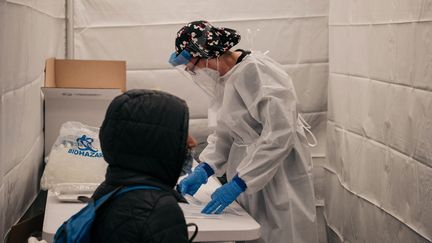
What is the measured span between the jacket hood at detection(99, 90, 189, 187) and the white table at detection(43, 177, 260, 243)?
69 centimetres

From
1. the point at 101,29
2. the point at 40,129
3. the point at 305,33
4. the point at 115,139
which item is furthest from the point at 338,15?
the point at 115,139

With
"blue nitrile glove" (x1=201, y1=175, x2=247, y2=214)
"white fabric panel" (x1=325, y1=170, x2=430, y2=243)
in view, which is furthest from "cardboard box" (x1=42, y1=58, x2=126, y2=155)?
"white fabric panel" (x1=325, y1=170, x2=430, y2=243)

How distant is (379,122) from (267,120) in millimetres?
861

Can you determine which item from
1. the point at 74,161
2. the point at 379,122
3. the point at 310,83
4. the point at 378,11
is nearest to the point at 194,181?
the point at 74,161

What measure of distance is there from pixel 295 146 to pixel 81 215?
1312 millimetres

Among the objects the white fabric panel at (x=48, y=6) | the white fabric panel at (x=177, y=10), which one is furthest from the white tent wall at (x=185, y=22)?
the white fabric panel at (x=48, y=6)

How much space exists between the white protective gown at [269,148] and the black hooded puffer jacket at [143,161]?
106cm

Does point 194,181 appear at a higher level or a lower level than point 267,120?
lower

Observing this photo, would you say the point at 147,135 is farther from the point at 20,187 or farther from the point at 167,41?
the point at 167,41

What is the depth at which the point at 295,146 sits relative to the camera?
8.21ft

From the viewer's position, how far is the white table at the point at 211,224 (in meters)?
1.96

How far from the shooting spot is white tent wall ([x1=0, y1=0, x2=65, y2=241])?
6.83 feet

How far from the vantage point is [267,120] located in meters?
2.37

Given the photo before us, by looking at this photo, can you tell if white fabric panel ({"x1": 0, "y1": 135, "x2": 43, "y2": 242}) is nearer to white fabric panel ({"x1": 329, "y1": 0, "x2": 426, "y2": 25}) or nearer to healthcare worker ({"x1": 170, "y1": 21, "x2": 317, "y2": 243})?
healthcare worker ({"x1": 170, "y1": 21, "x2": 317, "y2": 243})
